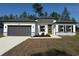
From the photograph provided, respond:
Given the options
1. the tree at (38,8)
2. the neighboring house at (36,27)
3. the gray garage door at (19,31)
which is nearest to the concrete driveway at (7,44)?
the gray garage door at (19,31)

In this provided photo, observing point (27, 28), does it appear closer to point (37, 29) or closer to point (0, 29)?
point (37, 29)

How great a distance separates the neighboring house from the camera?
3092 centimetres

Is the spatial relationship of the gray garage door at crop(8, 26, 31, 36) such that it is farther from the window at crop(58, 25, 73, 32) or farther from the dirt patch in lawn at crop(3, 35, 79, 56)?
the dirt patch in lawn at crop(3, 35, 79, 56)

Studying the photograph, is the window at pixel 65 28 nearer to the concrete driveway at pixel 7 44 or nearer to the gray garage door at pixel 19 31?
the gray garage door at pixel 19 31

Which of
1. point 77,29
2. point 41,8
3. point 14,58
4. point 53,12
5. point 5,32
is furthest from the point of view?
point 41,8

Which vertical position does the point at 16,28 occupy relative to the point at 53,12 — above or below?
below

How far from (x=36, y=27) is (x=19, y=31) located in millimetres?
2936

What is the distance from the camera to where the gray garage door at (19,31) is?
30.8 metres

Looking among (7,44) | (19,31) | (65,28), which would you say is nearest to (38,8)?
(65,28)

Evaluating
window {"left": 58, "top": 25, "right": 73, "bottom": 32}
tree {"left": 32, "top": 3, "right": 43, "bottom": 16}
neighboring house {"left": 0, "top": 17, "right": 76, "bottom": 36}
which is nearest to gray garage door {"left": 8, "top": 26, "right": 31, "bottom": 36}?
neighboring house {"left": 0, "top": 17, "right": 76, "bottom": 36}

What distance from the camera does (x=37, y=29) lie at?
32125mm

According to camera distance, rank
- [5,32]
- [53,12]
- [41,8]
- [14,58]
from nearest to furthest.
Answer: [14,58] → [5,32] → [53,12] → [41,8]

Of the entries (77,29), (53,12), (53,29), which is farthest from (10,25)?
(53,12)

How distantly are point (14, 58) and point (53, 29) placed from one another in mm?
23947
